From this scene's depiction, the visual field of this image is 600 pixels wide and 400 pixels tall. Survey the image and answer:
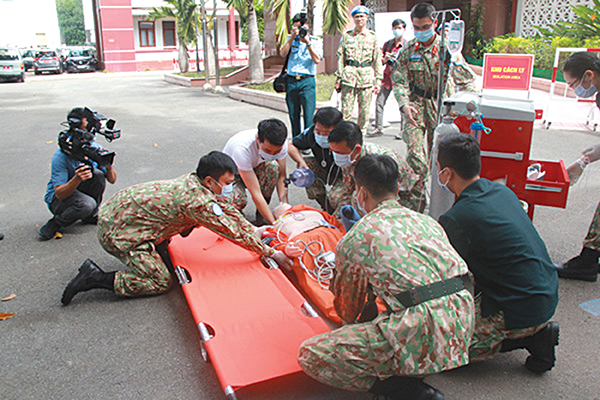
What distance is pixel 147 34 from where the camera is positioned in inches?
1390

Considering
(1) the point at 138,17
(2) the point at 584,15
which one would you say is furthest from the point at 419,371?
(1) the point at 138,17

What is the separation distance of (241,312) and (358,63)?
16.2 ft

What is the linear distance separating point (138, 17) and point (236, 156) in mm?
34079

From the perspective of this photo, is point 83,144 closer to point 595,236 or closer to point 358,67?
point 595,236

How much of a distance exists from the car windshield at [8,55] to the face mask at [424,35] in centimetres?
2276

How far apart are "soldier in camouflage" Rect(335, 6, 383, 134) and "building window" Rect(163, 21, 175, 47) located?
1262 inches

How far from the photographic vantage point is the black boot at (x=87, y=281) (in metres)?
3.14

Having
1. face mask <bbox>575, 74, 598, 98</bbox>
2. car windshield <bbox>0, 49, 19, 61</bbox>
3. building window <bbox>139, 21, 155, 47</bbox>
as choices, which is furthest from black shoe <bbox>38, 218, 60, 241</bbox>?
building window <bbox>139, 21, 155, 47</bbox>

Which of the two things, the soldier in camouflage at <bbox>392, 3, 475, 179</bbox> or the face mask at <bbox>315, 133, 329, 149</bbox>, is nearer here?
the face mask at <bbox>315, 133, 329, 149</bbox>

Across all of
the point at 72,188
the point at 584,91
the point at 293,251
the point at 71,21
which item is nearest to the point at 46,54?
the point at 72,188

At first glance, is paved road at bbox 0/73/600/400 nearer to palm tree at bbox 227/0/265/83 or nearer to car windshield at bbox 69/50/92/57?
palm tree at bbox 227/0/265/83

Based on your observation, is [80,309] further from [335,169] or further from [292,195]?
[292,195]

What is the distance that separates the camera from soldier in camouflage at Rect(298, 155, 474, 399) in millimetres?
1942

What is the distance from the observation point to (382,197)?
2242 mm
